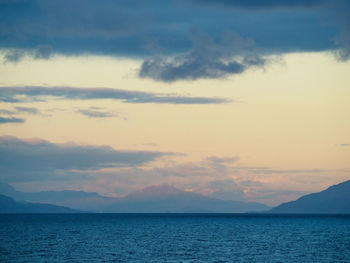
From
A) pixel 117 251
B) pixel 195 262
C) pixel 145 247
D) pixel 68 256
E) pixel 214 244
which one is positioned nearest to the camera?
pixel 195 262

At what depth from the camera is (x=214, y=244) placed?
105m

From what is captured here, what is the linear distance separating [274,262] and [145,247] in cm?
2914

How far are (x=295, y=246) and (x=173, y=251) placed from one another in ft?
85.8

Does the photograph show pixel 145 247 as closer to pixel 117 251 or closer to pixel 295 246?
pixel 117 251

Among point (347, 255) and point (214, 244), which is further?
point (214, 244)

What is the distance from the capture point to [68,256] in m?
82.4

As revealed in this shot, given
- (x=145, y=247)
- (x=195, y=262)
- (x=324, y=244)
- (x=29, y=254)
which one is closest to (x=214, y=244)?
(x=145, y=247)

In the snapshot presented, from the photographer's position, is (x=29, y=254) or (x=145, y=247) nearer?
(x=29, y=254)

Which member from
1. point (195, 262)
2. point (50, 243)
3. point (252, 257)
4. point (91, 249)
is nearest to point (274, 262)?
point (252, 257)

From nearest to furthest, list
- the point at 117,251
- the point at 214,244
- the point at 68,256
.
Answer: the point at 68,256
the point at 117,251
the point at 214,244

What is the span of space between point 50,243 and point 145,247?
2138cm

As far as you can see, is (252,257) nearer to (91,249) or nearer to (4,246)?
(91,249)

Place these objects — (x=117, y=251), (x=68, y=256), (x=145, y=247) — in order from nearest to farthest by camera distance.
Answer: (x=68, y=256) < (x=117, y=251) < (x=145, y=247)

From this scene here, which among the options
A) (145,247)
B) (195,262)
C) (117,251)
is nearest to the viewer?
(195,262)
